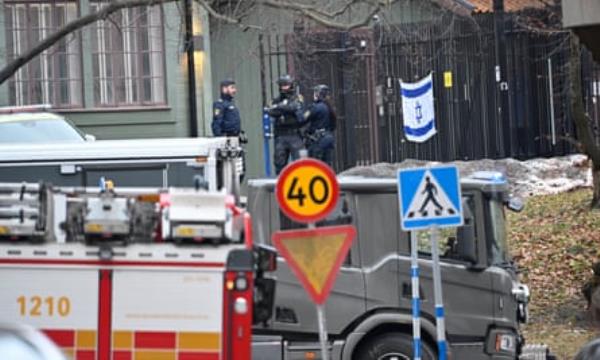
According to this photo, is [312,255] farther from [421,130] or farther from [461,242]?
[421,130]

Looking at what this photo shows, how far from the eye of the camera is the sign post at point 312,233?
10.8 meters

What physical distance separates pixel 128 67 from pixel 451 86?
6.36 meters

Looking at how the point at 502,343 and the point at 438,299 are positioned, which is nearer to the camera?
the point at 438,299

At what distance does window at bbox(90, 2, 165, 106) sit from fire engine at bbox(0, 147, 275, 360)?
15.1m

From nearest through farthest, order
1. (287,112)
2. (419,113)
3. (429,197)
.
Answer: (429,197)
(419,113)
(287,112)

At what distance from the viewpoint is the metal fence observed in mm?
26078

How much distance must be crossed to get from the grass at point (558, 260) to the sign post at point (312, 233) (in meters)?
5.58

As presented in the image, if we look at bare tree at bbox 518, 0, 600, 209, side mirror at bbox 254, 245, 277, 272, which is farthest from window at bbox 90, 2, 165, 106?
side mirror at bbox 254, 245, 277, 272

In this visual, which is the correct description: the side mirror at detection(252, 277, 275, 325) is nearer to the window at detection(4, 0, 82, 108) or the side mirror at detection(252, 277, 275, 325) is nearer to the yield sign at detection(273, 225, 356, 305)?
the yield sign at detection(273, 225, 356, 305)

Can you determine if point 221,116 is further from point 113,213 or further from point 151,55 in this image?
point 113,213

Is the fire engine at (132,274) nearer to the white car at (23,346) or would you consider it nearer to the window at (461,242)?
the white car at (23,346)

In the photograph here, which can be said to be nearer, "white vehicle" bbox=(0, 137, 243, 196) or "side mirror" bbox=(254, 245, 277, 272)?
"side mirror" bbox=(254, 245, 277, 272)

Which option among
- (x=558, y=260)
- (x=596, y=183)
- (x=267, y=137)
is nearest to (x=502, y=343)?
(x=558, y=260)

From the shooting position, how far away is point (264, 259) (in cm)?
1009
